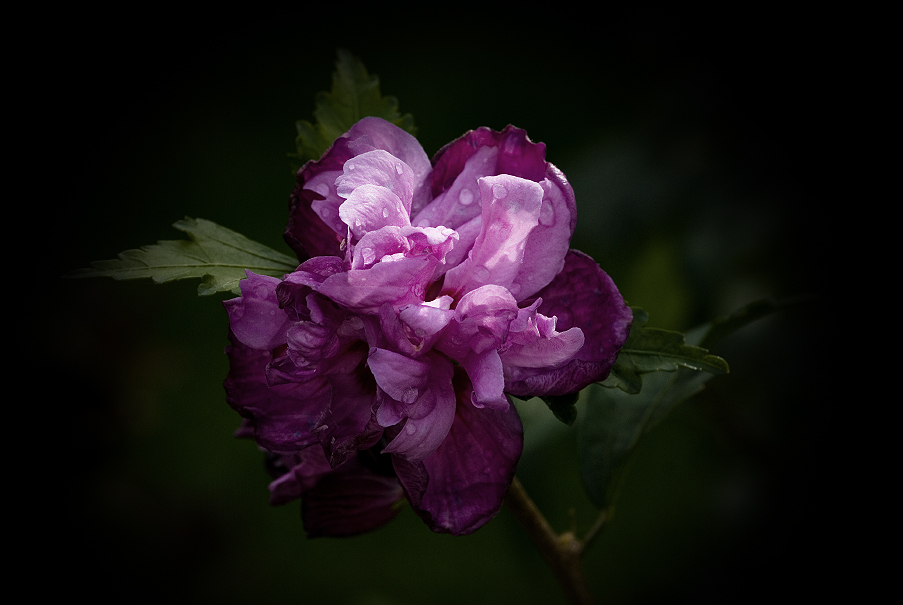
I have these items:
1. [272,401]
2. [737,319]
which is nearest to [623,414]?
[737,319]

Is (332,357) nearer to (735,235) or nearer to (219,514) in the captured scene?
(735,235)

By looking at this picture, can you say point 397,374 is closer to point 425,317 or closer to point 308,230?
point 425,317

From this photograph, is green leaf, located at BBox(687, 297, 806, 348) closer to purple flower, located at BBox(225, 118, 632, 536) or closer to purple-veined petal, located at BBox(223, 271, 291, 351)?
purple flower, located at BBox(225, 118, 632, 536)

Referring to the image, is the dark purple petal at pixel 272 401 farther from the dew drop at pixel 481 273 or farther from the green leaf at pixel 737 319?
the green leaf at pixel 737 319

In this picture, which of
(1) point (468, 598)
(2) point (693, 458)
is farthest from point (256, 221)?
(2) point (693, 458)

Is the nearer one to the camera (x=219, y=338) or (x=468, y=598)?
(x=468, y=598)

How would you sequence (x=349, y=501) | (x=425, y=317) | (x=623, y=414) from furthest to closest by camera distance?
(x=623, y=414), (x=349, y=501), (x=425, y=317)
